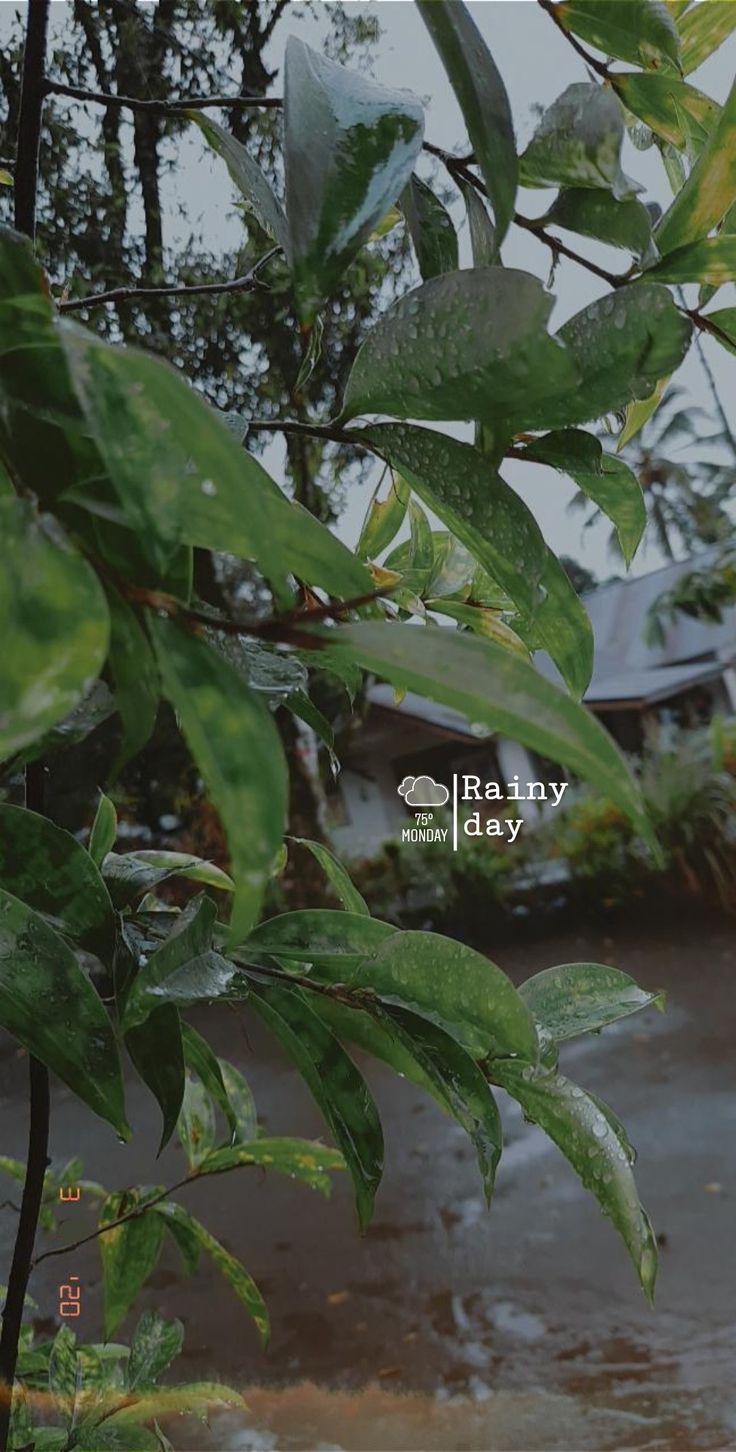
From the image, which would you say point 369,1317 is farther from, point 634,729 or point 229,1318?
point 634,729

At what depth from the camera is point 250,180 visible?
218 millimetres

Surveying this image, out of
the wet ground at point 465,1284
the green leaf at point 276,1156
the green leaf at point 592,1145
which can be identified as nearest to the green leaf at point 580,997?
the green leaf at point 592,1145

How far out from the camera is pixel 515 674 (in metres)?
0.12

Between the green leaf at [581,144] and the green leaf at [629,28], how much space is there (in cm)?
2

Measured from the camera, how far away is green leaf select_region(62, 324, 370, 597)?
4.3 inches

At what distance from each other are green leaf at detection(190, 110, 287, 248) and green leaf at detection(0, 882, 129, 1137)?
0.13m

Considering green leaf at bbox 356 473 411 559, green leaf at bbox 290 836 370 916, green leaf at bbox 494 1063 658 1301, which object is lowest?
green leaf at bbox 494 1063 658 1301

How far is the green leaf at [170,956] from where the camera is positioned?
0.19m

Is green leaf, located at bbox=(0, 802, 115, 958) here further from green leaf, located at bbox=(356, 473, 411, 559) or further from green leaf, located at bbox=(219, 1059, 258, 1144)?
green leaf, located at bbox=(219, 1059, 258, 1144)

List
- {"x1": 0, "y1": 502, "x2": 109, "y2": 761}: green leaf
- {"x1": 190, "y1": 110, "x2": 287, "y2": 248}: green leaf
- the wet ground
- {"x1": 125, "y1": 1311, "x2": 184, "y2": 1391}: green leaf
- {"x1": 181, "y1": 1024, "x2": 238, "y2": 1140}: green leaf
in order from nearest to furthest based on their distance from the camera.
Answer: {"x1": 0, "y1": 502, "x2": 109, "y2": 761}: green leaf, {"x1": 190, "y1": 110, "x2": 287, "y2": 248}: green leaf, {"x1": 181, "y1": 1024, "x2": 238, "y2": 1140}: green leaf, {"x1": 125, "y1": 1311, "x2": 184, "y2": 1391}: green leaf, the wet ground

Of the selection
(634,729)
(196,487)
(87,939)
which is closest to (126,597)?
(196,487)

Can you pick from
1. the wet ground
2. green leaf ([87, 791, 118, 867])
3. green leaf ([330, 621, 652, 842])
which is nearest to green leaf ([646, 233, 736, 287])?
green leaf ([330, 621, 652, 842])

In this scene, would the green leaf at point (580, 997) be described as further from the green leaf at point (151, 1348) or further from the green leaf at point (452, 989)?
the green leaf at point (151, 1348)

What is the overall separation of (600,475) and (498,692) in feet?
0.39
